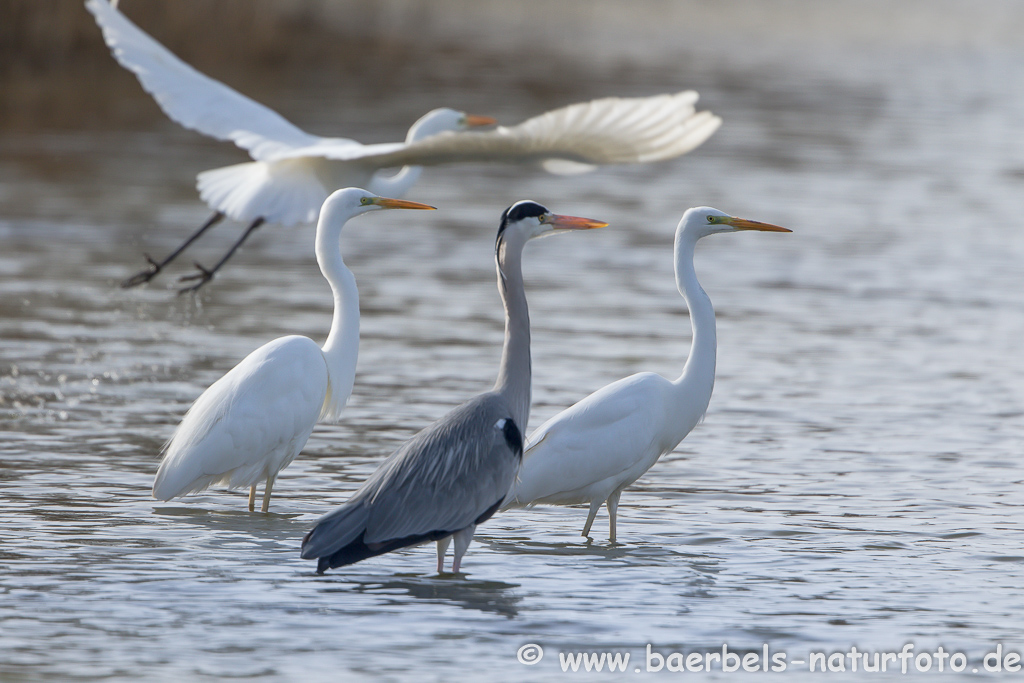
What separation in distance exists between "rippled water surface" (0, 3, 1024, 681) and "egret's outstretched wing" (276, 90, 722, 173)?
1536 mm

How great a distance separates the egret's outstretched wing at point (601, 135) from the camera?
27.8 ft

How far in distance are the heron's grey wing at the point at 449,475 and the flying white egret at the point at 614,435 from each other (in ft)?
1.45

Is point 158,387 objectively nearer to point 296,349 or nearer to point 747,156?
point 296,349

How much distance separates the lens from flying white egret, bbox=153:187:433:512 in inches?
264

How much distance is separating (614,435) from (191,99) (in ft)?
17.6

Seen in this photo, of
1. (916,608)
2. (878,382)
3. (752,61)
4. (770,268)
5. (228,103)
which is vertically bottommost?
(916,608)

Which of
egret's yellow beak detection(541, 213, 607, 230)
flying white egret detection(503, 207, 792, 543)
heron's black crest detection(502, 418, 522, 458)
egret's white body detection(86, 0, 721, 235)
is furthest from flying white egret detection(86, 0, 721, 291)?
heron's black crest detection(502, 418, 522, 458)

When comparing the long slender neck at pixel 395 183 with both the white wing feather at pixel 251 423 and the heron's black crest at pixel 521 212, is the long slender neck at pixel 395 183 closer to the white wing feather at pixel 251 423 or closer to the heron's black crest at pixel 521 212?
the white wing feather at pixel 251 423

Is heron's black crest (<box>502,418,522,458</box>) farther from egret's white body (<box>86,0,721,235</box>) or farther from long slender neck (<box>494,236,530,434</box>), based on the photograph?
egret's white body (<box>86,0,721,235</box>)

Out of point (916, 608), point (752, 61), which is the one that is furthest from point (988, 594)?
point (752, 61)

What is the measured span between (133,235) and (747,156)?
1044 centimetres

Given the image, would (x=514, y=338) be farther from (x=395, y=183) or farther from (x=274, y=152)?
(x=395, y=183)

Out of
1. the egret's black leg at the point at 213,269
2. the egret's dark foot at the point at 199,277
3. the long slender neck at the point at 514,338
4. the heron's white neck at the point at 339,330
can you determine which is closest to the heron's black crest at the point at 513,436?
the long slender neck at the point at 514,338

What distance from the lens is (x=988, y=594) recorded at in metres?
6.08
